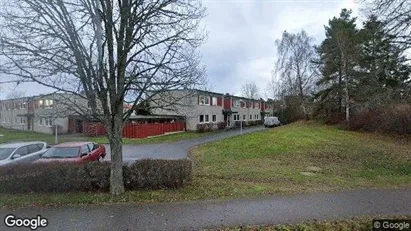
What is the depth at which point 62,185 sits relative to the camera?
29.5 ft

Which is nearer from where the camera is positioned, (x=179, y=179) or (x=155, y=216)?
(x=155, y=216)

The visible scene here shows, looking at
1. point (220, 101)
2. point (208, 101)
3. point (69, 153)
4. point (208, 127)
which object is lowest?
point (69, 153)

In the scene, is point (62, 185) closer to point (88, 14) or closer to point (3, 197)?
point (3, 197)

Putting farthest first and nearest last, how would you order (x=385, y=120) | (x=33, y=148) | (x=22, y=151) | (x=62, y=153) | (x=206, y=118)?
(x=206, y=118), (x=385, y=120), (x=33, y=148), (x=22, y=151), (x=62, y=153)

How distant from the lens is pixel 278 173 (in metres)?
12.0

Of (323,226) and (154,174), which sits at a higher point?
(154,174)

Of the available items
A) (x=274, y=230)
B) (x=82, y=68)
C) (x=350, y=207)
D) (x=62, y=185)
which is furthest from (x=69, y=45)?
(x=350, y=207)

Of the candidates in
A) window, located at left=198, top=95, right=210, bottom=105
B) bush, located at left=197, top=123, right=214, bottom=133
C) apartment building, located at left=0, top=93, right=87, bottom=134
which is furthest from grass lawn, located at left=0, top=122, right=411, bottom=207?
window, located at left=198, top=95, right=210, bottom=105

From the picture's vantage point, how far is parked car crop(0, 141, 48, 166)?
12027mm

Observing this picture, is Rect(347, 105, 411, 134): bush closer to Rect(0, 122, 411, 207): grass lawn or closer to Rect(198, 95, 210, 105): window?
Rect(0, 122, 411, 207): grass lawn

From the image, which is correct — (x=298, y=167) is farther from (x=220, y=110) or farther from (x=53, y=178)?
(x=220, y=110)

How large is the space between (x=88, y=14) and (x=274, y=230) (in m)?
7.42

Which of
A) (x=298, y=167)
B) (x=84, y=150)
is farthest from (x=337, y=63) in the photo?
(x=84, y=150)

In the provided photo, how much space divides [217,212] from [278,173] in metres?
5.52
